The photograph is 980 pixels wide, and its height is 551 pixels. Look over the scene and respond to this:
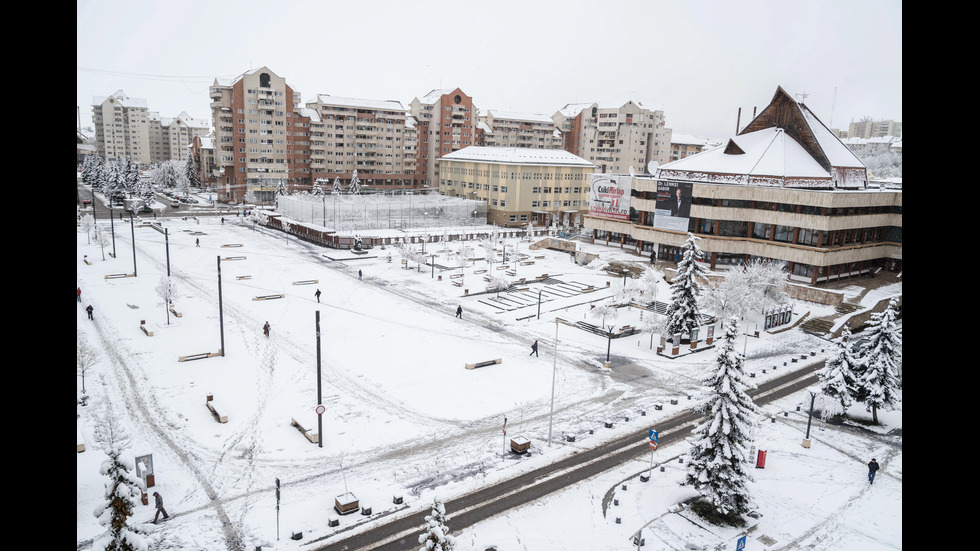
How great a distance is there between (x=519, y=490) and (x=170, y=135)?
189m

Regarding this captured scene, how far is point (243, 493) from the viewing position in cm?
2069

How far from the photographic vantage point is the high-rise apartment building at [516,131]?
403 feet

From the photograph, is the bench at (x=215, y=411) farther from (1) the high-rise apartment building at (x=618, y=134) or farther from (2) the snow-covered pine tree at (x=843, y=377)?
(1) the high-rise apartment building at (x=618, y=134)

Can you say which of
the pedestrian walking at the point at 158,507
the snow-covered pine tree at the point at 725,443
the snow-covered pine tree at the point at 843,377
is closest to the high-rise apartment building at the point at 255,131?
the pedestrian walking at the point at 158,507

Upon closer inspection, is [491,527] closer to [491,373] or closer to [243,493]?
[243,493]

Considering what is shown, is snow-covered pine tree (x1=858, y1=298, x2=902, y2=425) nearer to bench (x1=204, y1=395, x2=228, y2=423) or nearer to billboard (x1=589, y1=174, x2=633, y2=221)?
bench (x1=204, y1=395, x2=228, y2=423)

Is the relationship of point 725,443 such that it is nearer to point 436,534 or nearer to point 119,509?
point 436,534

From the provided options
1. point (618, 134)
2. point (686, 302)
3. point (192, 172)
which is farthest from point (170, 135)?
point (686, 302)

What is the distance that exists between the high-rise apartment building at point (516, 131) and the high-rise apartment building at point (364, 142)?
50.4 ft

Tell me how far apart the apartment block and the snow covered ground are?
138ft

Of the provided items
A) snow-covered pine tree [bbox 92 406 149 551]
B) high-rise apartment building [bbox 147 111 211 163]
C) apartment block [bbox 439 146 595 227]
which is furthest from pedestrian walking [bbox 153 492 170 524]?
high-rise apartment building [bbox 147 111 211 163]

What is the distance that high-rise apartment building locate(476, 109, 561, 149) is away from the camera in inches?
4830

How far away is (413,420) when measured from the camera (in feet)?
88.1
